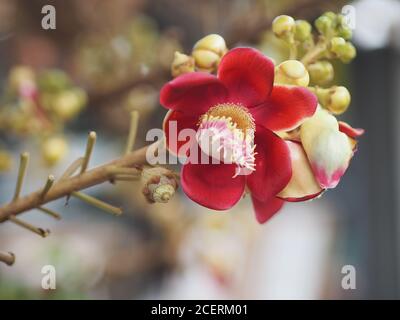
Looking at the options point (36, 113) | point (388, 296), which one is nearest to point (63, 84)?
point (36, 113)

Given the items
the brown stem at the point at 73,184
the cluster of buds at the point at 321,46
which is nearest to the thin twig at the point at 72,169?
the brown stem at the point at 73,184

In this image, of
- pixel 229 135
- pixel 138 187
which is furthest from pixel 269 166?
pixel 138 187

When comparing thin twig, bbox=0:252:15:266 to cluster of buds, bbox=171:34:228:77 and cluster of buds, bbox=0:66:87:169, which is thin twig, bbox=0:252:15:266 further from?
cluster of buds, bbox=0:66:87:169

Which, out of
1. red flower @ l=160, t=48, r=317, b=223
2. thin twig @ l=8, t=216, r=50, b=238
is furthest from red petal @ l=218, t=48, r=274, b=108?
thin twig @ l=8, t=216, r=50, b=238

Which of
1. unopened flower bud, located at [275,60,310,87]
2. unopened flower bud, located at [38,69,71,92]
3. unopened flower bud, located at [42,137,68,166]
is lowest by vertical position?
unopened flower bud, located at [275,60,310,87]
